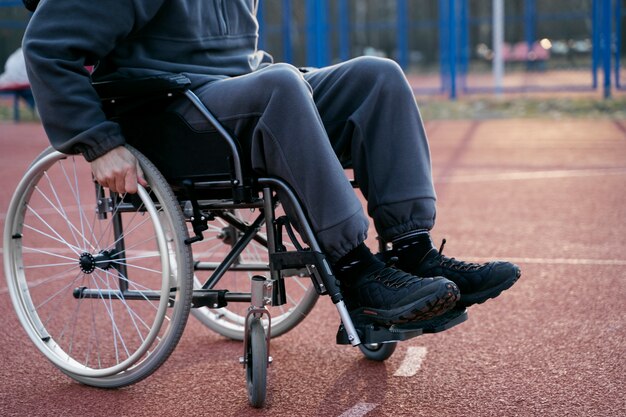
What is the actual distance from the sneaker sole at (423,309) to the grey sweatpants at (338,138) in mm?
207

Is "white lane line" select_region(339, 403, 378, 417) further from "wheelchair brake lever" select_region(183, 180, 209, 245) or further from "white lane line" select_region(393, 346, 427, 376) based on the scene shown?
"wheelchair brake lever" select_region(183, 180, 209, 245)

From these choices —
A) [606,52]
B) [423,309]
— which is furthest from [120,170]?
[606,52]

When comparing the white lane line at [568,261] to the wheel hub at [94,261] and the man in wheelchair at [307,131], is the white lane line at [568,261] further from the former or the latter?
the wheel hub at [94,261]

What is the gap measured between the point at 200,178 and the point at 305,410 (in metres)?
0.75

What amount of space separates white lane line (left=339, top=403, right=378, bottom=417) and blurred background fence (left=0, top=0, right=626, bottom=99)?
1276 cm

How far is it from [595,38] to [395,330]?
46.2 ft

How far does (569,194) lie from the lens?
691cm

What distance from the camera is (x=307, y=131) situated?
266 cm

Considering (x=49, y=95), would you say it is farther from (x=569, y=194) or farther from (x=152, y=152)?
(x=569, y=194)

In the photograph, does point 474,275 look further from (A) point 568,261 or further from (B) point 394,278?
(A) point 568,261

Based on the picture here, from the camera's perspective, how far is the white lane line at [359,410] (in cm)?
279

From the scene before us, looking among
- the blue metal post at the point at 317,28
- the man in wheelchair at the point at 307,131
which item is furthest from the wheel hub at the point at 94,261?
the blue metal post at the point at 317,28

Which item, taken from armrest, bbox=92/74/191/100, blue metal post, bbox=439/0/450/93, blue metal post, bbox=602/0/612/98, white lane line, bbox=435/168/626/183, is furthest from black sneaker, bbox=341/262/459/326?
blue metal post, bbox=439/0/450/93

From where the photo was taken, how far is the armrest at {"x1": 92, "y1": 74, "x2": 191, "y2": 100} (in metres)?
2.82
